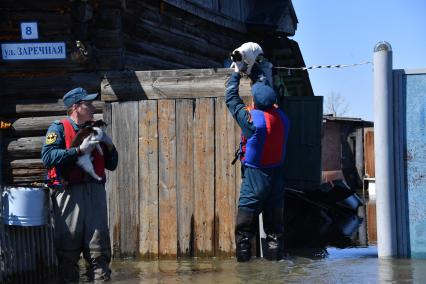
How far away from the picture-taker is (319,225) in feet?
36.0

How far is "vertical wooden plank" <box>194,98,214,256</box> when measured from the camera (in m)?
7.25

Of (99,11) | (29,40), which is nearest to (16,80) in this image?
(29,40)

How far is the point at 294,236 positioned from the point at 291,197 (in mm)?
924

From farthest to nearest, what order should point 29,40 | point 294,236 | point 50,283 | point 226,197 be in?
point 294,236, point 29,40, point 226,197, point 50,283

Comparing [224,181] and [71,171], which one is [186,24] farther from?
[71,171]

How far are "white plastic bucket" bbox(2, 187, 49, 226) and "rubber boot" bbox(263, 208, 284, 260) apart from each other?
2.12 meters

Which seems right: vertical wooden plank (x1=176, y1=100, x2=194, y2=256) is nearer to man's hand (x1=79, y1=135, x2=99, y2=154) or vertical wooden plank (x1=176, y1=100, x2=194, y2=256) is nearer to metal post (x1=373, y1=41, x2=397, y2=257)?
man's hand (x1=79, y1=135, x2=99, y2=154)

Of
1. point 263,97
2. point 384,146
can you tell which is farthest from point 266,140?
point 384,146

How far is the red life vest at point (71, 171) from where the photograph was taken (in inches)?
231

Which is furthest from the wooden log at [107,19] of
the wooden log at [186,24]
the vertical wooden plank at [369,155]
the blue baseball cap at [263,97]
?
the vertical wooden plank at [369,155]

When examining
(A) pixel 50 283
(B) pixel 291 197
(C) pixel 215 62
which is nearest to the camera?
(A) pixel 50 283

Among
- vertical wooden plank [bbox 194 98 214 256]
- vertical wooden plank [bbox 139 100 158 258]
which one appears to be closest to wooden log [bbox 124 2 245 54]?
vertical wooden plank [bbox 139 100 158 258]

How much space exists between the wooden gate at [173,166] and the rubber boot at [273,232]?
44cm

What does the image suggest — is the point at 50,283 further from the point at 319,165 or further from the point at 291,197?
the point at 319,165
